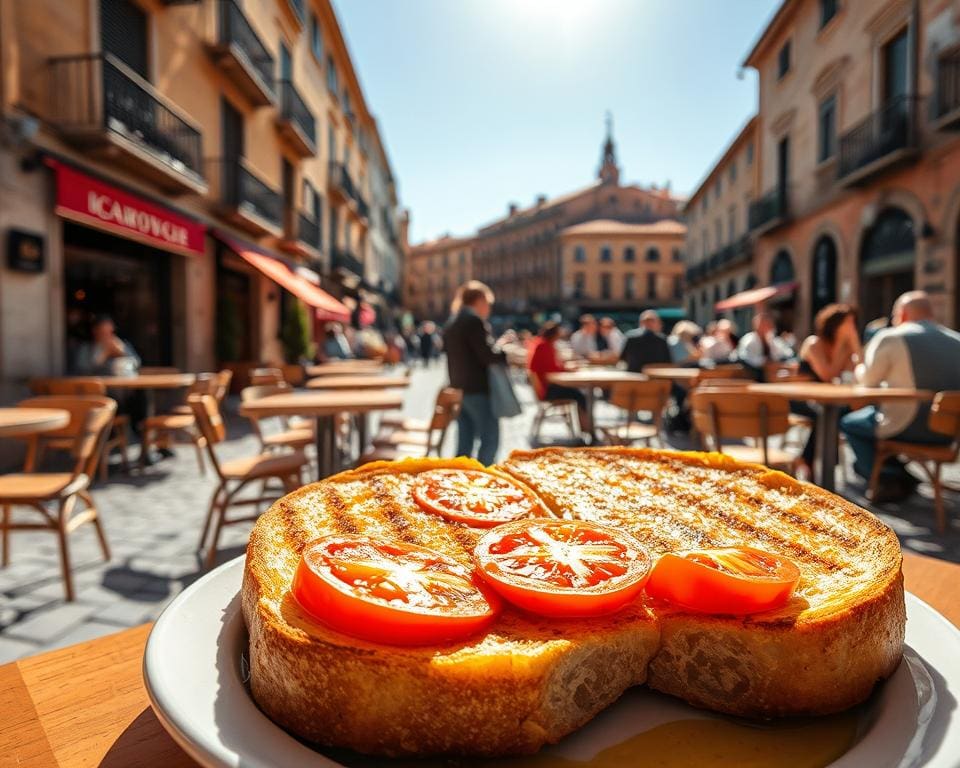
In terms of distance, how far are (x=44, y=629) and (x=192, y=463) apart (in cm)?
454

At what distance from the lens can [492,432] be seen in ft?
21.0

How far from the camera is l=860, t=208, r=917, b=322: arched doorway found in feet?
46.7

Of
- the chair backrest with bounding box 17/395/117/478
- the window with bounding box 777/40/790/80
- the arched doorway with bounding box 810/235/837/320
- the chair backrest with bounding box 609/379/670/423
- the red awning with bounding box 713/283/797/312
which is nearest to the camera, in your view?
the chair backrest with bounding box 17/395/117/478

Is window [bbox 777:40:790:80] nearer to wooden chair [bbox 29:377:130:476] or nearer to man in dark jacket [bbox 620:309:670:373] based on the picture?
man in dark jacket [bbox 620:309:670:373]

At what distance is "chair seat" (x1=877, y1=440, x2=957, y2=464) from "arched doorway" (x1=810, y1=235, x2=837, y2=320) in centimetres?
→ 1508

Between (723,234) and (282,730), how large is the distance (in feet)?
115

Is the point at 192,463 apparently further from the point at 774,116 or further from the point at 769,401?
the point at 774,116

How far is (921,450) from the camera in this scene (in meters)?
4.84

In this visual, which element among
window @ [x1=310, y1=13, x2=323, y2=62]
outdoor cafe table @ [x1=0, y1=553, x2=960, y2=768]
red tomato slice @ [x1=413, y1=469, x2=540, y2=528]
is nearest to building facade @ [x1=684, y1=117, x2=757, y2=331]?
window @ [x1=310, y1=13, x2=323, y2=62]

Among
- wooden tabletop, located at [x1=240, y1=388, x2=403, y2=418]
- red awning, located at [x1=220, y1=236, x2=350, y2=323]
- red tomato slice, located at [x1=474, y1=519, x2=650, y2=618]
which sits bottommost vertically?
wooden tabletop, located at [x1=240, y1=388, x2=403, y2=418]

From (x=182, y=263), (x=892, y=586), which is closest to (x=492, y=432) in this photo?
(x=892, y=586)

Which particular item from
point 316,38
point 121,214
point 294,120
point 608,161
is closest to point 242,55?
point 294,120

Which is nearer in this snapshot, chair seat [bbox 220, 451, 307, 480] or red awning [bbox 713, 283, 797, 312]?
chair seat [bbox 220, 451, 307, 480]

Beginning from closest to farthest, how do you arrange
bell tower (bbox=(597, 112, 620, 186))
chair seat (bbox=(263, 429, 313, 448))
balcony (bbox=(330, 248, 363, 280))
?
chair seat (bbox=(263, 429, 313, 448)) → balcony (bbox=(330, 248, 363, 280)) → bell tower (bbox=(597, 112, 620, 186))
